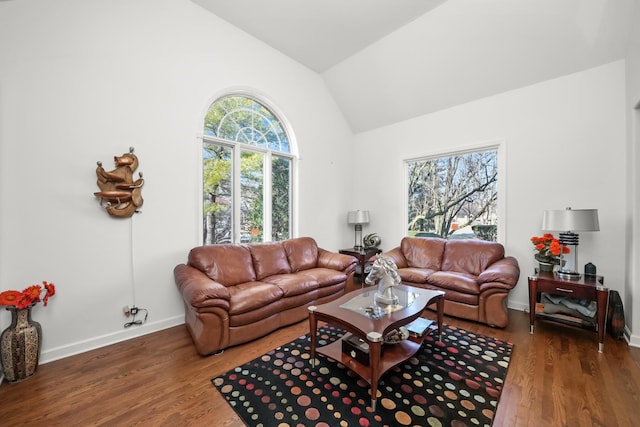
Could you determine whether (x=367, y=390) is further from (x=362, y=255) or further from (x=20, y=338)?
(x=362, y=255)

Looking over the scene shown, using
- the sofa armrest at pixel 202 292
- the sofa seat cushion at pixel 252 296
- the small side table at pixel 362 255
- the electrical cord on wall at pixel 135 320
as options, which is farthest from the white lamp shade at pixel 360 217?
the electrical cord on wall at pixel 135 320

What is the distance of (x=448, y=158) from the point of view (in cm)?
431

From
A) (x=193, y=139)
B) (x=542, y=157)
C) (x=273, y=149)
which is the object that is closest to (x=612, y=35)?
(x=542, y=157)

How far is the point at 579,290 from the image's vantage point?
2.53 m

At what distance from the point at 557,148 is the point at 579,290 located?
179 centimetres

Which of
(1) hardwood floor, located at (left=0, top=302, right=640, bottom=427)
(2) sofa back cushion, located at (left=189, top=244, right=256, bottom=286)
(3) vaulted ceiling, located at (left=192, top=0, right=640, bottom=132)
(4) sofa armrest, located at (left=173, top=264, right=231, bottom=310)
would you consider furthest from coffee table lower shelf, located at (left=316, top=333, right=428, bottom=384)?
(3) vaulted ceiling, located at (left=192, top=0, right=640, bottom=132)

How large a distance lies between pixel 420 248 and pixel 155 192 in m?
3.68

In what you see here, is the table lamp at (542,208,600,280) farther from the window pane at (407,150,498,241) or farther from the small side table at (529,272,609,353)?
the window pane at (407,150,498,241)

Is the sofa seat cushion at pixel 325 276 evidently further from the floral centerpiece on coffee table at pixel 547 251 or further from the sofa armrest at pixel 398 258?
the floral centerpiece on coffee table at pixel 547 251

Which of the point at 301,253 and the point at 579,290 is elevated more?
the point at 301,253

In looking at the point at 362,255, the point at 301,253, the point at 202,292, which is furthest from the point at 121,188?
the point at 362,255

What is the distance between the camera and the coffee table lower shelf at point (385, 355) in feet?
6.06

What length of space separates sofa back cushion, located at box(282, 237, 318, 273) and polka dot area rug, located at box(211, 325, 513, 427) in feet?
4.61

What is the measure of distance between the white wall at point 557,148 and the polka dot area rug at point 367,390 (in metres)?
1.77
